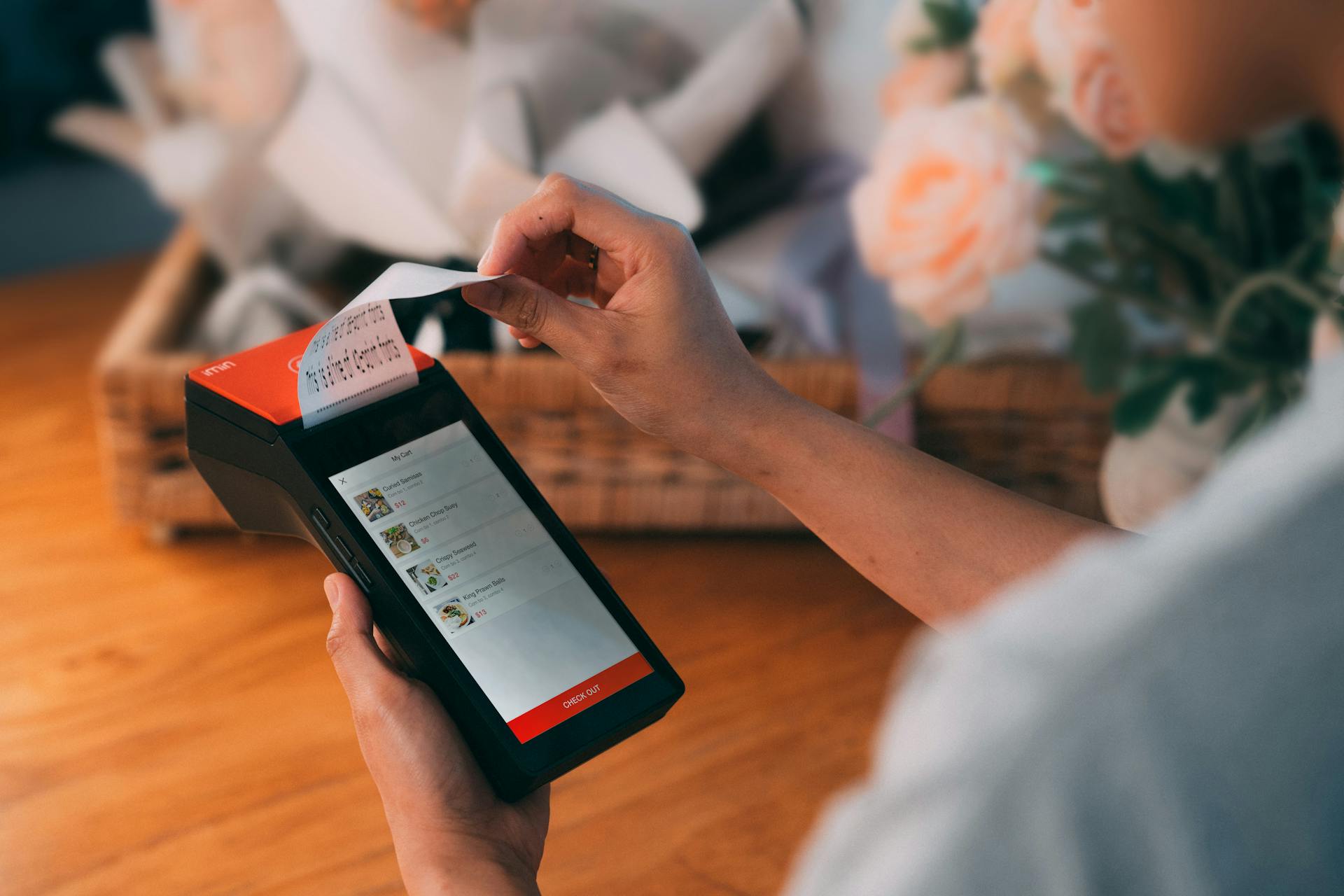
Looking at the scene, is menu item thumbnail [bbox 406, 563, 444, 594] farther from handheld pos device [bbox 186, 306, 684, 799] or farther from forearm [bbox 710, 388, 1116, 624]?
forearm [bbox 710, 388, 1116, 624]

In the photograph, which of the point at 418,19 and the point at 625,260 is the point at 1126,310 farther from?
the point at 418,19

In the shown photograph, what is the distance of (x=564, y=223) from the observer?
1.25ft

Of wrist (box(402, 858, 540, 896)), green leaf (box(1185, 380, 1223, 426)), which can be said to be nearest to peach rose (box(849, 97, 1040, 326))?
green leaf (box(1185, 380, 1223, 426))

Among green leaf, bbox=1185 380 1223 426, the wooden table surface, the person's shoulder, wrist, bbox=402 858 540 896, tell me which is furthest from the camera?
green leaf, bbox=1185 380 1223 426

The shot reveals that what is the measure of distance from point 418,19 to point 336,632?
44 centimetres

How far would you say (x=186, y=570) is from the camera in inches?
23.8

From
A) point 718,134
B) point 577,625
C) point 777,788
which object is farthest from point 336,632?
point 718,134

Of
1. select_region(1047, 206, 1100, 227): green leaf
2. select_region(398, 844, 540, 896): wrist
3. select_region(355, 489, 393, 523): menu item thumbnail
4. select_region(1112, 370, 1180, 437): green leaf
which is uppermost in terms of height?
select_region(1047, 206, 1100, 227): green leaf

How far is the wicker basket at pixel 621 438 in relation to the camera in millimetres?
585

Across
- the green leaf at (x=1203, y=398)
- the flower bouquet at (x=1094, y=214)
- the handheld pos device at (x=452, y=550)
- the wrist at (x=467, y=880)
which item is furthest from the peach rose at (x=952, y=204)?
the wrist at (x=467, y=880)

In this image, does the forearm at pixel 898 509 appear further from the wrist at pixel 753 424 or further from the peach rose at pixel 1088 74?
the peach rose at pixel 1088 74

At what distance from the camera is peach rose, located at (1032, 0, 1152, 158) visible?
1.52 ft

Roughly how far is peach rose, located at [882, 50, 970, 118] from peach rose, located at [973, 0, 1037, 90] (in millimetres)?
21

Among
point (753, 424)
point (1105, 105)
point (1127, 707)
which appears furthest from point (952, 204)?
point (1127, 707)
